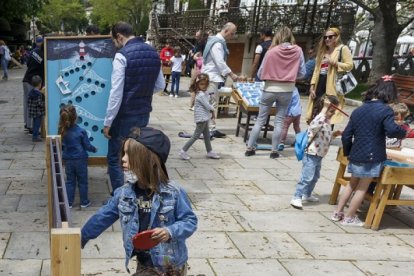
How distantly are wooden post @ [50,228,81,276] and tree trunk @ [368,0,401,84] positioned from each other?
43.3 feet

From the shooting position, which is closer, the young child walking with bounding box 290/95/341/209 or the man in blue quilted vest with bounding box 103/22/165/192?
the man in blue quilted vest with bounding box 103/22/165/192

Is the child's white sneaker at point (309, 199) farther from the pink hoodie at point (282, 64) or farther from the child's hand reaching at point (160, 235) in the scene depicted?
the child's hand reaching at point (160, 235)

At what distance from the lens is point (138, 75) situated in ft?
13.1

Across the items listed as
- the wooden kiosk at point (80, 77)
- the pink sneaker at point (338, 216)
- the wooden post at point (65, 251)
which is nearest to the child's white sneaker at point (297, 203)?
the pink sneaker at point (338, 216)

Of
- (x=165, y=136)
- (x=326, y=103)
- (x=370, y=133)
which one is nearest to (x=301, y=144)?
(x=326, y=103)

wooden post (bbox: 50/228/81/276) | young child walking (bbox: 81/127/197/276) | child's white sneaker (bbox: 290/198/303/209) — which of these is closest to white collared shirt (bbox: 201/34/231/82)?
child's white sneaker (bbox: 290/198/303/209)

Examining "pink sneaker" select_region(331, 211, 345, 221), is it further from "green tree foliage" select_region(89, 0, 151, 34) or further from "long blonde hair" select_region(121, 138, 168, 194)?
"green tree foliage" select_region(89, 0, 151, 34)

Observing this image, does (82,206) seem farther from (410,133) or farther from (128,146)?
(410,133)

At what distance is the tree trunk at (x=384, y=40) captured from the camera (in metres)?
13.2

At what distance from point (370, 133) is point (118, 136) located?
2.30 m

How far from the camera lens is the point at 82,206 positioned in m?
4.43

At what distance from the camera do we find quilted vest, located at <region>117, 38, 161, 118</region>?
3941 mm

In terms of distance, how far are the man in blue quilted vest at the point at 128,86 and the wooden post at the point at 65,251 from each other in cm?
223

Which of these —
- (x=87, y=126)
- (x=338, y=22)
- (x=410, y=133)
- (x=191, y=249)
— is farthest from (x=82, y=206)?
(x=338, y=22)
